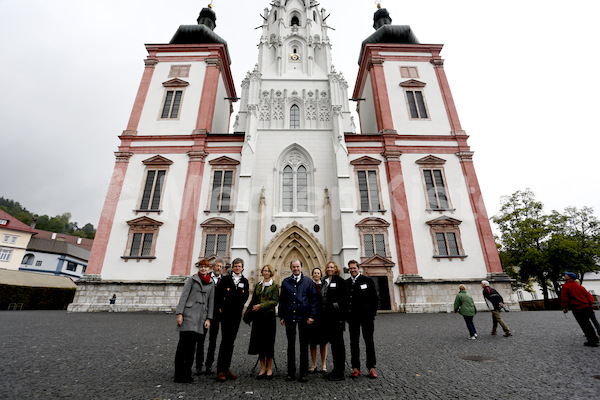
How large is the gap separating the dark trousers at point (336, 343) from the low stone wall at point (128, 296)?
516 inches

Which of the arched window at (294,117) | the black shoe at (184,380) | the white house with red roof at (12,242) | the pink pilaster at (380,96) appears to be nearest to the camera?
the black shoe at (184,380)

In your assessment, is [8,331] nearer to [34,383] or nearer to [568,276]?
[34,383]

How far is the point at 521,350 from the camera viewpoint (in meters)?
5.74

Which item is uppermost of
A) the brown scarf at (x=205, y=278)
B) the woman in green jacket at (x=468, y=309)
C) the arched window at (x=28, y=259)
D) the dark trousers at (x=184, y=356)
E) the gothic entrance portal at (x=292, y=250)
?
the arched window at (x=28, y=259)

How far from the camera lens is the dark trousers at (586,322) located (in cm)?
582

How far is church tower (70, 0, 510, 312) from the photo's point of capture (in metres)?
15.8

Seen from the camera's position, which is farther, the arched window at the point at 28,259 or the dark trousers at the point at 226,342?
the arched window at the point at 28,259

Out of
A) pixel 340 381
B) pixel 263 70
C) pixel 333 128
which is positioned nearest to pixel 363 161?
pixel 333 128

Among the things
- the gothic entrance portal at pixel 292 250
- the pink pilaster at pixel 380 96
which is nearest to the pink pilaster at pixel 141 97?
the gothic entrance portal at pixel 292 250

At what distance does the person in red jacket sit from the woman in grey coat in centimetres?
751

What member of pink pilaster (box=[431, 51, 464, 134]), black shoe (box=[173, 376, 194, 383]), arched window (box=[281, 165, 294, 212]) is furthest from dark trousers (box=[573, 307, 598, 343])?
pink pilaster (box=[431, 51, 464, 134])

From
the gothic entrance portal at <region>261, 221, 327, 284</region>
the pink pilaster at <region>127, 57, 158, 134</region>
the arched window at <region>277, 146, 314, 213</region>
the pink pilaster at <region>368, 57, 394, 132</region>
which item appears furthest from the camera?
the pink pilaster at <region>368, 57, 394, 132</region>

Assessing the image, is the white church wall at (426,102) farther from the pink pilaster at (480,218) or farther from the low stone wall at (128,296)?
the low stone wall at (128,296)

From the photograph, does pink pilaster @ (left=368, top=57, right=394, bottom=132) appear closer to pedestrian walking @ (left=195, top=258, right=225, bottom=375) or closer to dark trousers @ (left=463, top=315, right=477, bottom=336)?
dark trousers @ (left=463, top=315, right=477, bottom=336)
